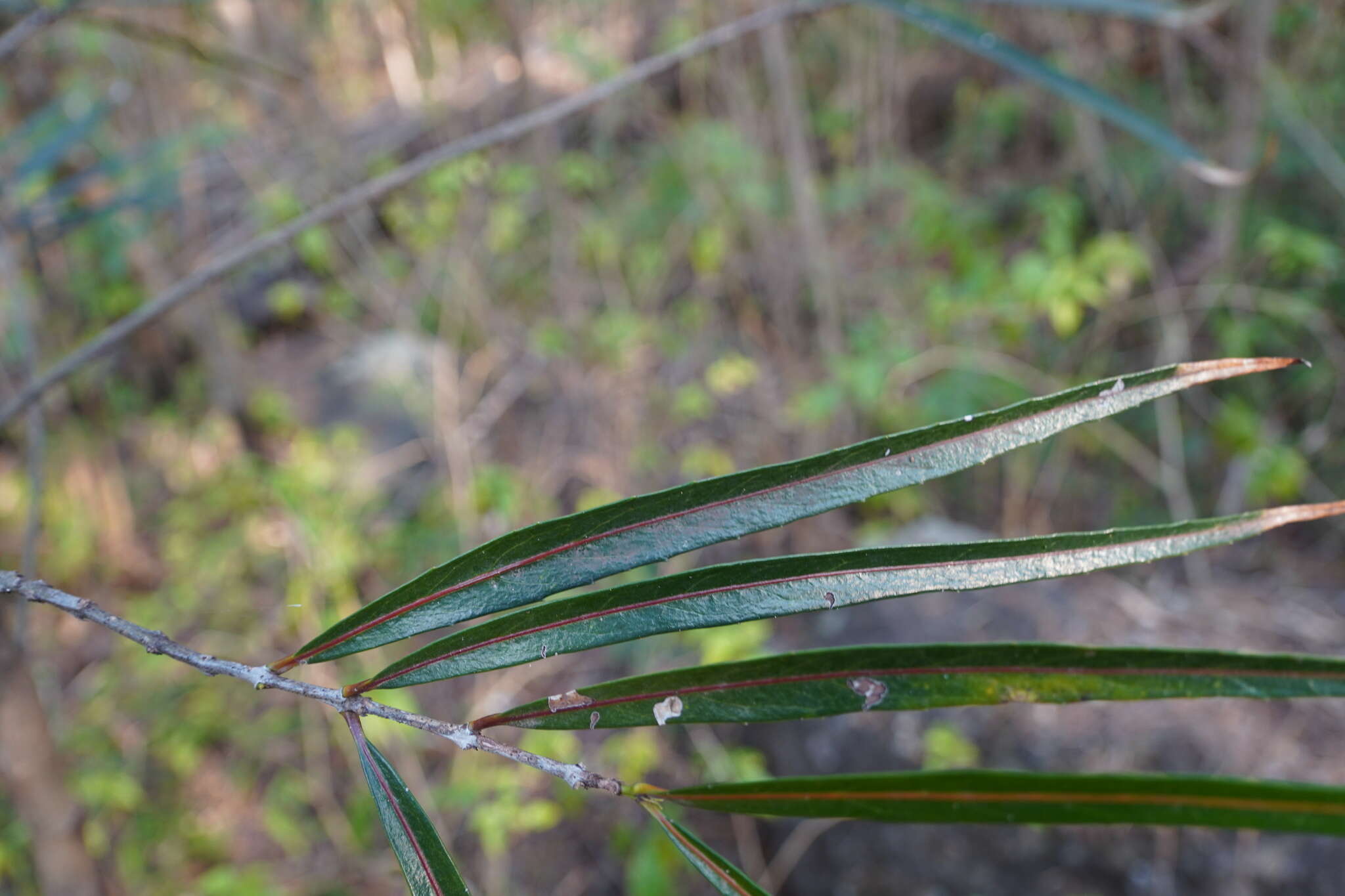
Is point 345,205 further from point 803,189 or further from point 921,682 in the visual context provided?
point 803,189

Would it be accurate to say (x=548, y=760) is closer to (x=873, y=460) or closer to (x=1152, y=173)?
(x=873, y=460)

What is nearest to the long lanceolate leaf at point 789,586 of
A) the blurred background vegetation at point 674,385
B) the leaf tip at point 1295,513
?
the leaf tip at point 1295,513

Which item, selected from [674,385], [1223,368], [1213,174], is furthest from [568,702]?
[674,385]

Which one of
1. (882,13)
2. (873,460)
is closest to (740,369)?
(882,13)

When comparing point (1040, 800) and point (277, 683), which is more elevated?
point (277, 683)

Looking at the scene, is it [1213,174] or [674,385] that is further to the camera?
[674,385]

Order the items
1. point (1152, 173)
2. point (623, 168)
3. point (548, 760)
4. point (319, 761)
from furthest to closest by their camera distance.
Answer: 1. point (623, 168)
2. point (1152, 173)
3. point (319, 761)
4. point (548, 760)
